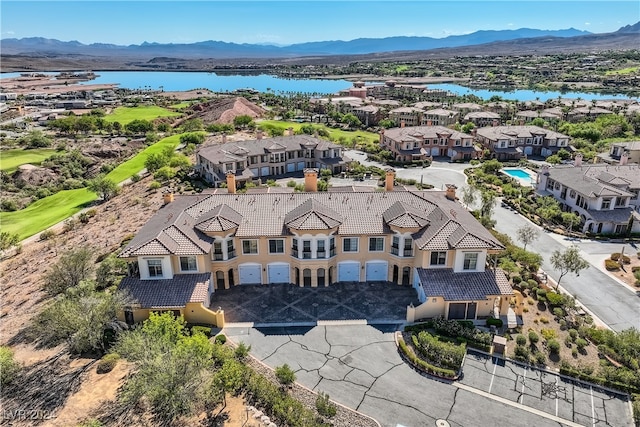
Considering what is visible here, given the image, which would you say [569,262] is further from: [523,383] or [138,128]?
[138,128]

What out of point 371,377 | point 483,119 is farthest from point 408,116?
point 371,377

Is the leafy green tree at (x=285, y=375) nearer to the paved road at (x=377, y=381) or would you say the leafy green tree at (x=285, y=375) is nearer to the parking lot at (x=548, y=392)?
A: the paved road at (x=377, y=381)

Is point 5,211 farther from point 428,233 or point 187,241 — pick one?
point 428,233

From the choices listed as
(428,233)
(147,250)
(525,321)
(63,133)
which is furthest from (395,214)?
(63,133)

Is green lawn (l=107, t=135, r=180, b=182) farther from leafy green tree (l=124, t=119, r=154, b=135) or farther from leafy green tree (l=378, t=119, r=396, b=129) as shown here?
leafy green tree (l=378, t=119, r=396, b=129)

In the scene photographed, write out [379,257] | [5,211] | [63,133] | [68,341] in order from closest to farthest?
[68,341] < [379,257] < [5,211] < [63,133]
